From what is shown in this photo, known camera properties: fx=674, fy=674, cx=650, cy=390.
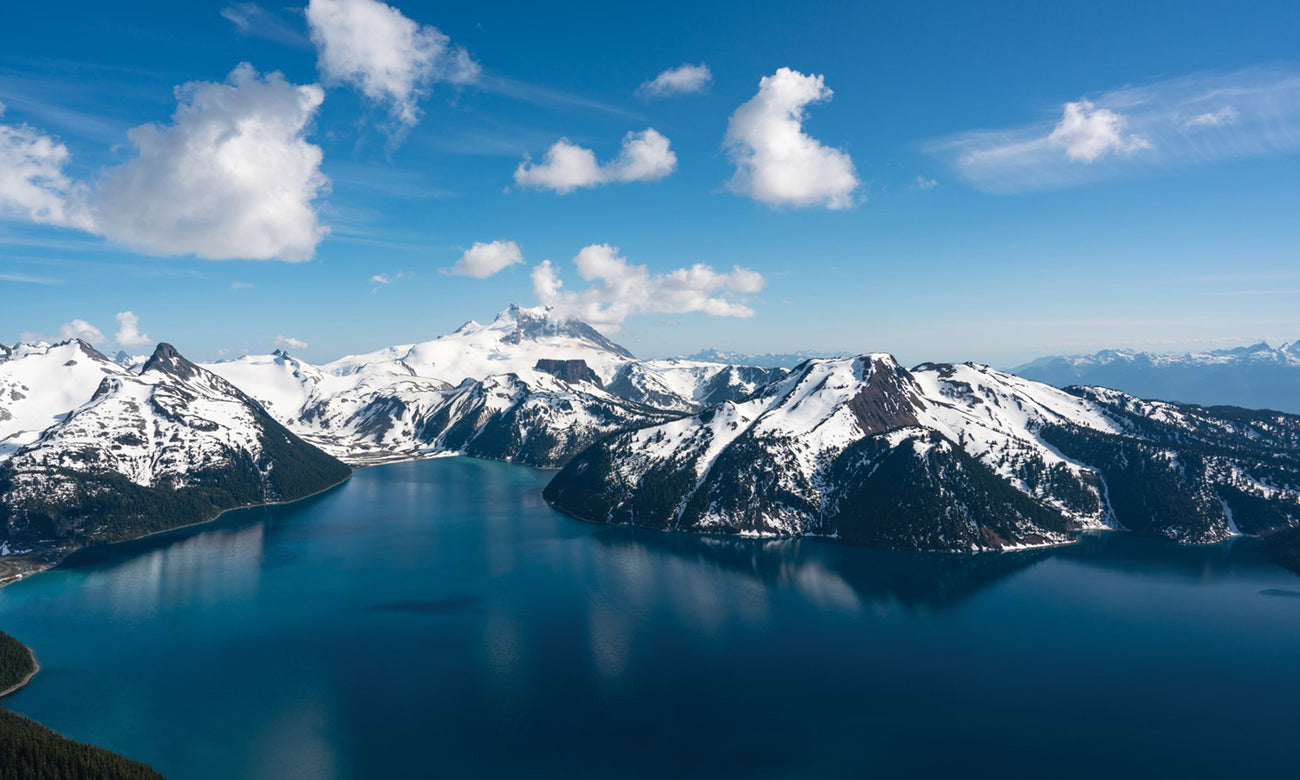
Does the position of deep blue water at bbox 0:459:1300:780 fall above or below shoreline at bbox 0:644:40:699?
above

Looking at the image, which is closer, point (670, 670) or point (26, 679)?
point (26, 679)

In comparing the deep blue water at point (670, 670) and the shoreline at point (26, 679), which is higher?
the deep blue water at point (670, 670)

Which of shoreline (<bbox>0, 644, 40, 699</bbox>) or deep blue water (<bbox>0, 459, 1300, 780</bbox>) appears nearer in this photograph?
deep blue water (<bbox>0, 459, 1300, 780</bbox>)

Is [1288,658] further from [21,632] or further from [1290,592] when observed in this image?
[21,632]

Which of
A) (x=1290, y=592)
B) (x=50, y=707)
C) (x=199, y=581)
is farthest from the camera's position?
(x=199, y=581)

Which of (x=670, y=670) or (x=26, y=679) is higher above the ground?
(x=670, y=670)

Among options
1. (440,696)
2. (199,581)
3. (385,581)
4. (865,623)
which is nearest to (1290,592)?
(865,623)

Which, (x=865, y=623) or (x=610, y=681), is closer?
(x=610, y=681)

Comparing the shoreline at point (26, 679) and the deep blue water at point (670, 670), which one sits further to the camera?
the shoreline at point (26, 679)
